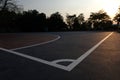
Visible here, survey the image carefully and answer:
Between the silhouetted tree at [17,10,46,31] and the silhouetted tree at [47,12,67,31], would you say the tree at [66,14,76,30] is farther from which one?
the silhouetted tree at [17,10,46,31]

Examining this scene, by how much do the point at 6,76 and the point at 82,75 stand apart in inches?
79.8

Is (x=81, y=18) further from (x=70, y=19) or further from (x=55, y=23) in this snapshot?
(x=55, y=23)

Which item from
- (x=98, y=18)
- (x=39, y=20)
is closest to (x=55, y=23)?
(x=39, y=20)

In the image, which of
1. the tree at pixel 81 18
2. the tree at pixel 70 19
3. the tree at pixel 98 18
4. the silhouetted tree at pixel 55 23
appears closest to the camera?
the silhouetted tree at pixel 55 23

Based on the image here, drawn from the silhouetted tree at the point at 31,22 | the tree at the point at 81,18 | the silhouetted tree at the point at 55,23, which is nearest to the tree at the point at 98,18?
the tree at the point at 81,18

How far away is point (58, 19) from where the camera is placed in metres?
79.9

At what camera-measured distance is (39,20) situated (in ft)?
227

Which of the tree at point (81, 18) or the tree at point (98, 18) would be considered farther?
the tree at point (98, 18)

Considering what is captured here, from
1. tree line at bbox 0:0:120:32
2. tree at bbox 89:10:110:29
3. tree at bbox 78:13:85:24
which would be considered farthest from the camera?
tree at bbox 89:10:110:29

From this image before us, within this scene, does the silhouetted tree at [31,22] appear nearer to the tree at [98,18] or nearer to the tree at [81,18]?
the tree at [81,18]

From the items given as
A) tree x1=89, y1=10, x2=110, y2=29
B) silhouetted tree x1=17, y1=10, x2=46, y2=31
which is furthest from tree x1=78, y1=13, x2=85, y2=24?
silhouetted tree x1=17, y1=10, x2=46, y2=31

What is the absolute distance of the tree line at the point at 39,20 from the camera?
53.5 m

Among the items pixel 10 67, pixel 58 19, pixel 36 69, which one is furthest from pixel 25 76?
pixel 58 19

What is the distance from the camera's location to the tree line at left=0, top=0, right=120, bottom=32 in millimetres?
53500
